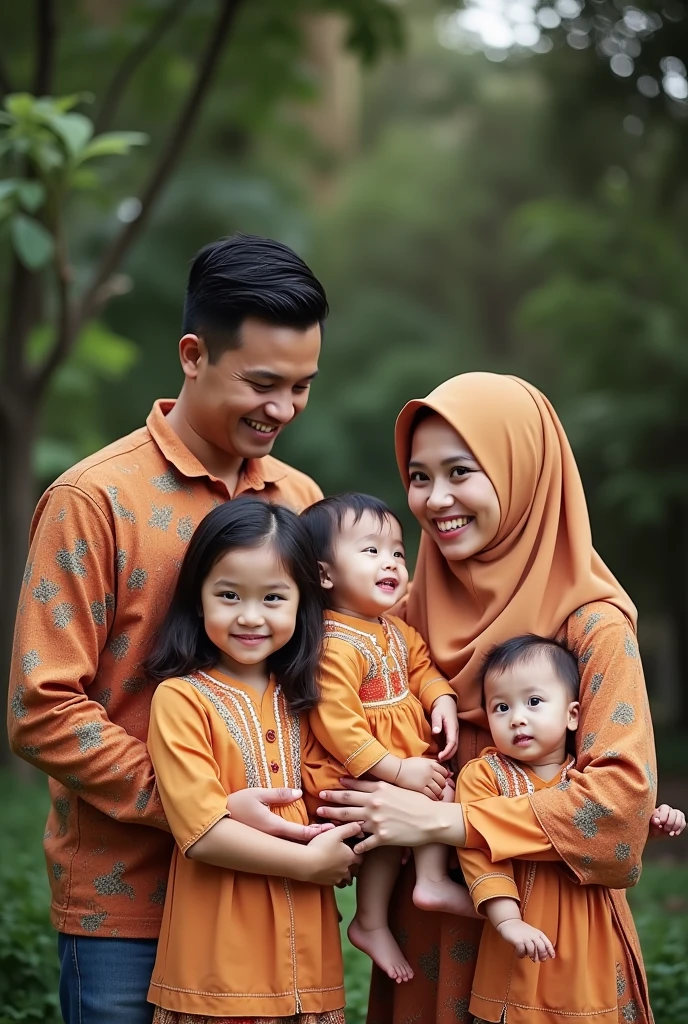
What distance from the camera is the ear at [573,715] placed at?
9.07ft

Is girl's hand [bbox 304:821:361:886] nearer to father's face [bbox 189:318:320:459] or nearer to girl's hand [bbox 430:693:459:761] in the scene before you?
girl's hand [bbox 430:693:459:761]

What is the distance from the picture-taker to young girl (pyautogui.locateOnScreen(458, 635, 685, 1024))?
8.68 ft

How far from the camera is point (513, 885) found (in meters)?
2.65

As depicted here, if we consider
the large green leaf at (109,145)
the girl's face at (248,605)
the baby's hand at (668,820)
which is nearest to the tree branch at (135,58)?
the large green leaf at (109,145)

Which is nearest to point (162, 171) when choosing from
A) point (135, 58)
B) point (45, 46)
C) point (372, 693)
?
point (135, 58)

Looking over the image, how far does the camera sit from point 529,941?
2.56 meters

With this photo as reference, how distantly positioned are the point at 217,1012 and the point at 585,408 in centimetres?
775

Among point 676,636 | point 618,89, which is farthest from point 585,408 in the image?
point 676,636

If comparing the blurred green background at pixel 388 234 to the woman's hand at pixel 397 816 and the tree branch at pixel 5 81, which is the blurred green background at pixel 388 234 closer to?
the tree branch at pixel 5 81

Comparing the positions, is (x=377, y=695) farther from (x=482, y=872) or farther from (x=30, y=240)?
(x=30, y=240)

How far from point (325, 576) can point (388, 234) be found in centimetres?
1227

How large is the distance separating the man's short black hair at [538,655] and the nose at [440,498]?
361mm

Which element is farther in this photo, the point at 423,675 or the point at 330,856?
Result: the point at 423,675

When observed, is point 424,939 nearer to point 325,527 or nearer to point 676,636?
point 325,527
